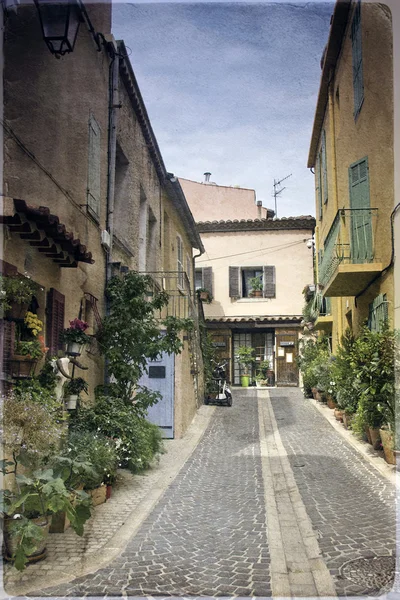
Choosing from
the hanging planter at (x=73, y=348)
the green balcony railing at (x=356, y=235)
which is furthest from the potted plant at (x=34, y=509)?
the green balcony railing at (x=356, y=235)

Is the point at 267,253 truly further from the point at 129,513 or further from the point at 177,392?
the point at 129,513

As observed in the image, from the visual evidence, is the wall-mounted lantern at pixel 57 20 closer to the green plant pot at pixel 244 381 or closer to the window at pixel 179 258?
the window at pixel 179 258

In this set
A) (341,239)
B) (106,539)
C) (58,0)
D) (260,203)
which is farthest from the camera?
(260,203)

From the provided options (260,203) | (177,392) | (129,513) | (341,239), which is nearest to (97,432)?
(129,513)

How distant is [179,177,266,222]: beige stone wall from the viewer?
90.9ft

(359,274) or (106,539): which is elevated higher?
(359,274)

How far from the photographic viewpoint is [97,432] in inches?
280

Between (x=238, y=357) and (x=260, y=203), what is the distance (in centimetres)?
882

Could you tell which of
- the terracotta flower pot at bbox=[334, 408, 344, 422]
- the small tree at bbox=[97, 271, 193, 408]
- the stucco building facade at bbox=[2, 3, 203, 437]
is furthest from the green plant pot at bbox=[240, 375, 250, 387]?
the small tree at bbox=[97, 271, 193, 408]

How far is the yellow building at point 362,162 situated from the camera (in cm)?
1012

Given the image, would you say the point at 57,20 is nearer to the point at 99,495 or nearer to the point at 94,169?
the point at 94,169

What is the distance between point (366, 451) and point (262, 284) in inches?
607

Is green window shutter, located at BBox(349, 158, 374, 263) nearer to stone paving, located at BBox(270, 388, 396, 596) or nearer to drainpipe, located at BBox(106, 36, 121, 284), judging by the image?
stone paving, located at BBox(270, 388, 396, 596)

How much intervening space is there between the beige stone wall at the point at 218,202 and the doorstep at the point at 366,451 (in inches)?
598
